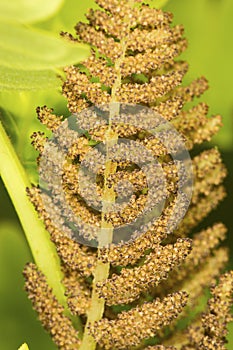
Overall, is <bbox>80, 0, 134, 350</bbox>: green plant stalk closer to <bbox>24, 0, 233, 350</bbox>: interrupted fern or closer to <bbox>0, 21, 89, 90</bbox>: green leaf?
<bbox>24, 0, 233, 350</bbox>: interrupted fern

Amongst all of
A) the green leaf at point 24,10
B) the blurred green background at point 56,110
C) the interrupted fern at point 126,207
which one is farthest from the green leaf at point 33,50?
the blurred green background at point 56,110

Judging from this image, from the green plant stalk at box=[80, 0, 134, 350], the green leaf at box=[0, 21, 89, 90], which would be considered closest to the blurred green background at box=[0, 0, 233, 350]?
the green plant stalk at box=[80, 0, 134, 350]

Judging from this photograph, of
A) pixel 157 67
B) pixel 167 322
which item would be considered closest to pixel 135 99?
pixel 157 67

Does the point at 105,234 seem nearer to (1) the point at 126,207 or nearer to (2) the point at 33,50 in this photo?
(1) the point at 126,207

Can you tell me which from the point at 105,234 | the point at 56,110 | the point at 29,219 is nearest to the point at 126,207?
the point at 105,234

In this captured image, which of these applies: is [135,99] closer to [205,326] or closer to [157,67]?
[157,67]

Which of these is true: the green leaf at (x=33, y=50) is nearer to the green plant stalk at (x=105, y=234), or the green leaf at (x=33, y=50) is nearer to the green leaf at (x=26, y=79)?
the green leaf at (x=26, y=79)
